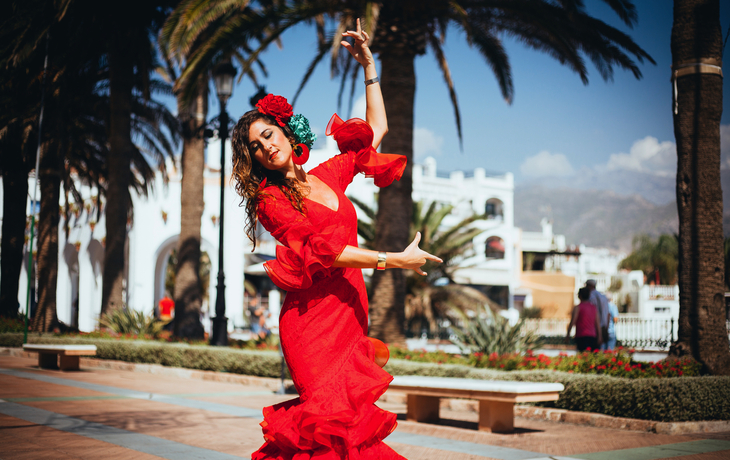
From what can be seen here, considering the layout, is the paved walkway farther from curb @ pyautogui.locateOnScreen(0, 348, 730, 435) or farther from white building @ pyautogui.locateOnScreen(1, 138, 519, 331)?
white building @ pyautogui.locateOnScreen(1, 138, 519, 331)

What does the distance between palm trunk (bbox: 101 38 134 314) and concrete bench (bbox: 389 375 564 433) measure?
11956 millimetres

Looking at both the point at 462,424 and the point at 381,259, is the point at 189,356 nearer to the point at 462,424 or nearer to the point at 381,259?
the point at 462,424

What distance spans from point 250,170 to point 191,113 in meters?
14.3

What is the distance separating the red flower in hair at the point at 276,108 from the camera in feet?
9.72

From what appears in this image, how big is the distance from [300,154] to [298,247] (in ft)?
1.87

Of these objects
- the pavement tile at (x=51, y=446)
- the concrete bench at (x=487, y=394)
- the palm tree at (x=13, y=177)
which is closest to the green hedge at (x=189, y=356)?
the palm tree at (x=13, y=177)

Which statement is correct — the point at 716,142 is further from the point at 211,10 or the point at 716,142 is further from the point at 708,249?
the point at 211,10

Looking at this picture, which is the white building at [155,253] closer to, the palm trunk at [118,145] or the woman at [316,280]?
the palm trunk at [118,145]

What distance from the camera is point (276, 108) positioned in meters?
2.97

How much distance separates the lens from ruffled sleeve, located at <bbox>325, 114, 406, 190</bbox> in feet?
10.1

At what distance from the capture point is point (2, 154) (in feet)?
49.7

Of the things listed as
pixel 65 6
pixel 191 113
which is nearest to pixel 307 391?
pixel 65 6

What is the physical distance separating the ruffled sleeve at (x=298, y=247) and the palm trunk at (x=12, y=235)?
557 inches

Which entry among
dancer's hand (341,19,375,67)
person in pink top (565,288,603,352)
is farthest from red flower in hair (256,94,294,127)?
person in pink top (565,288,603,352)
